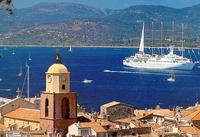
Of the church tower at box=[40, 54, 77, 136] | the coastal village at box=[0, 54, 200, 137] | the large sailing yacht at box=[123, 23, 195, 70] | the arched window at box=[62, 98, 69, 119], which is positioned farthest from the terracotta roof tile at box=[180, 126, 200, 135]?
the large sailing yacht at box=[123, 23, 195, 70]

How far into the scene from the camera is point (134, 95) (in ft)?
332

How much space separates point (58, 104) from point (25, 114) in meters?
3.98

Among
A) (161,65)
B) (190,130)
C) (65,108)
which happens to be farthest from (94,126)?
(161,65)

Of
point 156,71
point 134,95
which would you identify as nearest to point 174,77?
point 156,71

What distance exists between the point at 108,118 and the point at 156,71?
122633 millimetres

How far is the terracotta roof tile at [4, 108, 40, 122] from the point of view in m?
41.4

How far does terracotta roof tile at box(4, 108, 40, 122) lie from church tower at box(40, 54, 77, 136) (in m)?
1.44

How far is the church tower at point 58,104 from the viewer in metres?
39.1

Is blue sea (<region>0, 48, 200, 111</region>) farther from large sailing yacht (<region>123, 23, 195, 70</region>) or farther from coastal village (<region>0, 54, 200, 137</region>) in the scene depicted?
coastal village (<region>0, 54, 200, 137</region>)

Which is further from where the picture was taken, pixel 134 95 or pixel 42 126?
pixel 134 95

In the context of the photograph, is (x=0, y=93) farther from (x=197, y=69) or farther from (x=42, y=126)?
(x=197, y=69)

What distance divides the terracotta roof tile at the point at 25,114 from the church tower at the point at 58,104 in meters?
1.44

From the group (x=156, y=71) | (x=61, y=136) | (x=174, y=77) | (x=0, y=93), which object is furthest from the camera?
(x=156, y=71)

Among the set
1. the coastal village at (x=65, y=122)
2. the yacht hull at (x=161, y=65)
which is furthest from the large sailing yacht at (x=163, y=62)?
the coastal village at (x=65, y=122)
